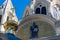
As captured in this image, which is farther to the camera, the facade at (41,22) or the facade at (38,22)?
the facade at (38,22)

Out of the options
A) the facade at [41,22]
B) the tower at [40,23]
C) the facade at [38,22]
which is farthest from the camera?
the tower at [40,23]

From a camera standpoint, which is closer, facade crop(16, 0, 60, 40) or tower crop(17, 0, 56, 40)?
facade crop(16, 0, 60, 40)

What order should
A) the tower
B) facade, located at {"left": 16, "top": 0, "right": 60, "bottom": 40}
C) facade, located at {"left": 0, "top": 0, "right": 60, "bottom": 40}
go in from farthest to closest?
the tower < facade, located at {"left": 0, "top": 0, "right": 60, "bottom": 40} < facade, located at {"left": 16, "top": 0, "right": 60, "bottom": 40}

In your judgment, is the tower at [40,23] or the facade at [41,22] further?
the tower at [40,23]

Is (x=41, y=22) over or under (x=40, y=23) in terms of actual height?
over

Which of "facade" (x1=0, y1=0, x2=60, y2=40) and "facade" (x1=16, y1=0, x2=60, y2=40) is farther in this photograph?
"facade" (x1=0, y1=0, x2=60, y2=40)

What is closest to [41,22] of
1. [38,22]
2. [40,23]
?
[40,23]

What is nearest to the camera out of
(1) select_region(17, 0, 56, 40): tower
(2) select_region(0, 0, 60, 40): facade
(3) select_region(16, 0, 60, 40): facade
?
(3) select_region(16, 0, 60, 40): facade

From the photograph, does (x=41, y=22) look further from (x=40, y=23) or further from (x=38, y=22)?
(x=38, y=22)

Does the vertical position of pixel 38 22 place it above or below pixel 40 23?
above

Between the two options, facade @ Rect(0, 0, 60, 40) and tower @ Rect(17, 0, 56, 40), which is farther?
tower @ Rect(17, 0, 56, 40)

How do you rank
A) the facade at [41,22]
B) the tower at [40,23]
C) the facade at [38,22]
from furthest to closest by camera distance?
1. the tower at [40,23]
2. the facade at [38,22]
3. the facade at [41,22]

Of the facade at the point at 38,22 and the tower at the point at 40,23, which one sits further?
the tower at the point at 40,23

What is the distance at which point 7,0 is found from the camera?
45.9 m
